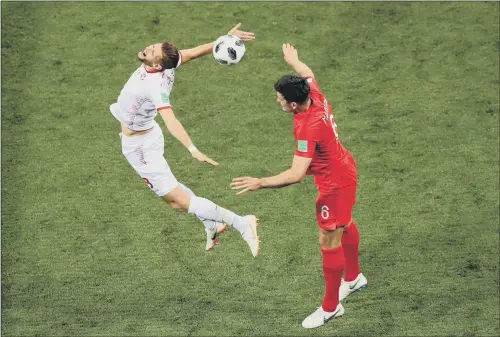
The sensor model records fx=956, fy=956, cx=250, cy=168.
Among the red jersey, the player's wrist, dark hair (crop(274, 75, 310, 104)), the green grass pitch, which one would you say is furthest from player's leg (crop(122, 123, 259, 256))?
dark hair (crop(274, 75, 310, 104))

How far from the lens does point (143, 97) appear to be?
7.76 m

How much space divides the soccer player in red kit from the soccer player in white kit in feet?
2.04

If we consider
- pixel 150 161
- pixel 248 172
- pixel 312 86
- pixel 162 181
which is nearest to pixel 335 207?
pixel 312 86

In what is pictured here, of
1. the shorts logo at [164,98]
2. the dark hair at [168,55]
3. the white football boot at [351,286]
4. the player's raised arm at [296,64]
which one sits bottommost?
the white football boot at [351,286]

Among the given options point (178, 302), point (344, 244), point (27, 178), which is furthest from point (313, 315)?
point (27, 178)

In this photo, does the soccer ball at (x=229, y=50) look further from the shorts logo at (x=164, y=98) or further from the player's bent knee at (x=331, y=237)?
the player's bent knee at (x=331, y=237)

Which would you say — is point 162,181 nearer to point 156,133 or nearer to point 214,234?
point 156,133

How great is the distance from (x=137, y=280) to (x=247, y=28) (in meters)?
3.83

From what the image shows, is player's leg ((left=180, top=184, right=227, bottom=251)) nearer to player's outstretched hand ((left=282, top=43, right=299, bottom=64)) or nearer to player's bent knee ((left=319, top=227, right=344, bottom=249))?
player's bent knee ((left=319, top=227, right=344, bottom=249))

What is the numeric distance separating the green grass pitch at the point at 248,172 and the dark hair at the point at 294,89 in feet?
6.91

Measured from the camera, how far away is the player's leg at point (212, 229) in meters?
8.21

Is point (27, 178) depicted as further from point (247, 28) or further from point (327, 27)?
point (327, 27)

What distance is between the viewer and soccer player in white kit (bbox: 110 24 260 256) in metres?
7.62

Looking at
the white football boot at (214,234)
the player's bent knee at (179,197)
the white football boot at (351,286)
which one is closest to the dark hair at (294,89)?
the player's bent knee at (179,197)
